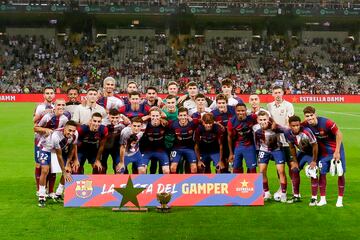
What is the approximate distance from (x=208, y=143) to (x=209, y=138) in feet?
0.55

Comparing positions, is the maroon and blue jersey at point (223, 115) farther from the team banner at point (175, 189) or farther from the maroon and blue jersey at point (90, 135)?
the maroon and blue jersey at point (90, 135)

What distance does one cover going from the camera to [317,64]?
59.2 metres

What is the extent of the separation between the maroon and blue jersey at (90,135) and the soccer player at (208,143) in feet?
5.94

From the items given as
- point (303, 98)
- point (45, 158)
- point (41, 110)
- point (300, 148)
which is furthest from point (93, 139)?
point (303, 98)

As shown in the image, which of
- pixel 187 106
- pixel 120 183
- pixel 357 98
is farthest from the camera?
pixel 357 98

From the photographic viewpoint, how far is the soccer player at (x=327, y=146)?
10.5 meters

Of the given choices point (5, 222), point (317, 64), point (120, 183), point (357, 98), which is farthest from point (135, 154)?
point (317, 64)

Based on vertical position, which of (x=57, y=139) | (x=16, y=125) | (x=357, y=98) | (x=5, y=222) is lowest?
(x=357, y=98)

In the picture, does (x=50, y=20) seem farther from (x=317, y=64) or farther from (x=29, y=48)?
(x=317, y=64)

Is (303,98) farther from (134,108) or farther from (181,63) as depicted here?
(134,108)

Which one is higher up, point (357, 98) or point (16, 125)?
point (16, 125)

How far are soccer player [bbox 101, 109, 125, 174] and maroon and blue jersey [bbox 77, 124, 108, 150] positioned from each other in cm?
23

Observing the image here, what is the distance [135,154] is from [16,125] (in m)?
17.8

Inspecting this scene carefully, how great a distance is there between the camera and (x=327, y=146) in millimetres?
10852
